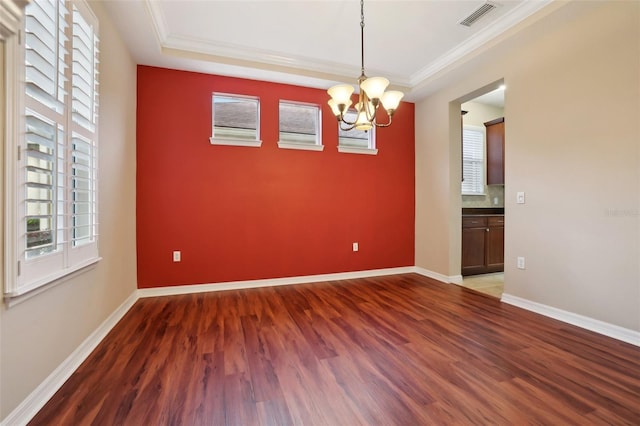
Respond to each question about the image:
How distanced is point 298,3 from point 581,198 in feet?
10.1

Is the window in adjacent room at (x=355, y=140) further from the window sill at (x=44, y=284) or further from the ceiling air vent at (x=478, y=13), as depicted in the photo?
the window sill at (x=44, y=284)

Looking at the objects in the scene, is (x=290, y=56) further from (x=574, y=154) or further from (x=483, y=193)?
(x=483, y=193)

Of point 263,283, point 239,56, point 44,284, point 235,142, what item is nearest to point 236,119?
point 235,142

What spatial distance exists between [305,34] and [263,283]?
301 cm

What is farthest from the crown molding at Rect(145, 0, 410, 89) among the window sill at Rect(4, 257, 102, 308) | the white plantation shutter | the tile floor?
the tile floor

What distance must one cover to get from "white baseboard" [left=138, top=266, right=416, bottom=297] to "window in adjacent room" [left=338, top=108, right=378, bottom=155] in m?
1.85

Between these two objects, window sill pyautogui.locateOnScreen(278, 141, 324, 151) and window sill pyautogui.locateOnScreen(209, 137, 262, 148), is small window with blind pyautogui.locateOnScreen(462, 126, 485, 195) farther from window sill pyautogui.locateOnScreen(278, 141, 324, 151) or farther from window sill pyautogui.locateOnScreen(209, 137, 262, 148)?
window sill pyautogui.locateOnScreen(209, 137, 262, 148)

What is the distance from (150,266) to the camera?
10.7 feet

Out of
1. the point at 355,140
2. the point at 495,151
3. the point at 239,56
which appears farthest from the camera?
the point at 495,151

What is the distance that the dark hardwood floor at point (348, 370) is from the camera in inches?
54.6

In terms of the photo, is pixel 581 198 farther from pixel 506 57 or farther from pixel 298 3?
pixel 298 3

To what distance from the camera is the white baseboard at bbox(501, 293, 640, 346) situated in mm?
2113

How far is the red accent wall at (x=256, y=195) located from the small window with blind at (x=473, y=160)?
147cm

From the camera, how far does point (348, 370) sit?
1769mm
